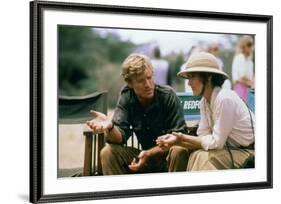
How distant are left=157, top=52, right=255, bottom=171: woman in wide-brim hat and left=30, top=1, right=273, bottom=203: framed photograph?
0.01m

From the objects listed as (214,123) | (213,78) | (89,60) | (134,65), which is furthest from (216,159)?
(89,60)

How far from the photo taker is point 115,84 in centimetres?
160

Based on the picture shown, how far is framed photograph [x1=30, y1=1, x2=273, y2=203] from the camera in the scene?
1521 millimetres

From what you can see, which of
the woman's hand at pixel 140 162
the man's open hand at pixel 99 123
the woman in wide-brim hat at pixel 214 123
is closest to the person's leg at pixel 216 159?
the woman in wide-brim hat at pixel 214 123

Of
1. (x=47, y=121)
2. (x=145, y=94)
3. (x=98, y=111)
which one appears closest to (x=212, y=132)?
(x=145, y=94)

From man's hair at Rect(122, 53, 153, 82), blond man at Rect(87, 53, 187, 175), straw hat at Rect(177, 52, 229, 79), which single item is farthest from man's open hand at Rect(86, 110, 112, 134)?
straw hat at Rect(177, 52, 229, 79)

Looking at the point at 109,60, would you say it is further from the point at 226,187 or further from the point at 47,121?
the point at 226,187

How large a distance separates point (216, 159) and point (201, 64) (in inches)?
10.5

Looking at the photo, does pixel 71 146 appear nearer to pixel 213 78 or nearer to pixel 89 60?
pixel 89 60

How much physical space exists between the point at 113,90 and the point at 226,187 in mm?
429

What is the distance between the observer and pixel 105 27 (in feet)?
5.20

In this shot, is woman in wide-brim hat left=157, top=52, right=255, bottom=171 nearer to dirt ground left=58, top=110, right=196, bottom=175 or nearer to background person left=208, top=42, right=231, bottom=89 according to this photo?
background person left=208, top=42, right=231, bottom=89

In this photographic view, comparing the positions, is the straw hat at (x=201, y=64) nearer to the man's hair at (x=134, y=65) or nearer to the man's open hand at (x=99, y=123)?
the man's hair at (x=134, y=65)

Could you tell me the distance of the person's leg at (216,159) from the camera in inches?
66.7
